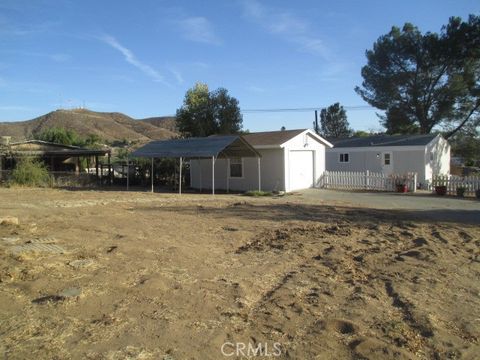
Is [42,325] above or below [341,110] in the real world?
below

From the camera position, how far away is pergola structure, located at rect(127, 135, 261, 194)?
21.4 metres

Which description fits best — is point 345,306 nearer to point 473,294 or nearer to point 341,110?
point 473,294

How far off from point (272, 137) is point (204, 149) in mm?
5007

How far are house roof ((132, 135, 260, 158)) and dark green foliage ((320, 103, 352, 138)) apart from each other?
3239cm

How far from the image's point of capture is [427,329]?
4.70 metres

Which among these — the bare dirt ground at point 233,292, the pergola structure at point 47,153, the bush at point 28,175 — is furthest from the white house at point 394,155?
the bare dirt ground at point 233,292

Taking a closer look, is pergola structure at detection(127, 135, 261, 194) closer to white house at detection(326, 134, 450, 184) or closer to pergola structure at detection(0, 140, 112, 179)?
pergola structure at detection(0, 140, 112, 179)

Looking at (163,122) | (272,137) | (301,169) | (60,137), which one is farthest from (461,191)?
(163,122)

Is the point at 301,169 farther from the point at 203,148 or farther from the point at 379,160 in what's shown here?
the point at 379,160

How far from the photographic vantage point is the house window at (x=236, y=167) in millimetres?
25375

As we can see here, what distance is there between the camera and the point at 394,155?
3075 centimetres

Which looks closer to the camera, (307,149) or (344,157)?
(307,149)

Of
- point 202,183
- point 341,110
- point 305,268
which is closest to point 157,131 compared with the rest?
point 341,110

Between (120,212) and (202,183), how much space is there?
13.5m
